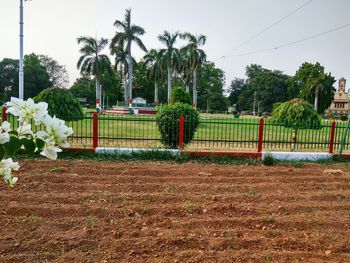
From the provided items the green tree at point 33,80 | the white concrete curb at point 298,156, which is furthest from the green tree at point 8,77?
the white concrete curb at point 298,156

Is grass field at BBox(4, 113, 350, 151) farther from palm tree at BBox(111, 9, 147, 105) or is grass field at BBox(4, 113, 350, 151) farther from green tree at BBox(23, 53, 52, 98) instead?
green tree at BBox(23, 53, 52, 98)

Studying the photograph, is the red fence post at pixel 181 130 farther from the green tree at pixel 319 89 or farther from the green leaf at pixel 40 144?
the green tree at pixel 319 89

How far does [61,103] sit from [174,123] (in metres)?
3.54

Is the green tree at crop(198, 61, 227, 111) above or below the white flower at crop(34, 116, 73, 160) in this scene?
above

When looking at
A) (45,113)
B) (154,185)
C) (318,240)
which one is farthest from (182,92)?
(45,113)

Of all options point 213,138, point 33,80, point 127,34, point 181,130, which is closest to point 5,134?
point 181,130

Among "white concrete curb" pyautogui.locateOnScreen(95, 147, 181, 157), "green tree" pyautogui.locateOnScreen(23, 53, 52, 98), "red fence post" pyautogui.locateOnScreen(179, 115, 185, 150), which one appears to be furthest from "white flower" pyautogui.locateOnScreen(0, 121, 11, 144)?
"green tree" pyautogui.locateOnScreen(23, 53, 52, 98)

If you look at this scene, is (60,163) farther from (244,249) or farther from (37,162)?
(244,249)

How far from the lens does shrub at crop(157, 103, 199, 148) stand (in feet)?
29.7

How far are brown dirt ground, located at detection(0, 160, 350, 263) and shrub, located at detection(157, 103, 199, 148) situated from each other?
7.94ft

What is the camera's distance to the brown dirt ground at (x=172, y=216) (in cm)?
328

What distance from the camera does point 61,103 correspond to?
9500mm

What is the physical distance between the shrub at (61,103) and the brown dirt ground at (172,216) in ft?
9.54

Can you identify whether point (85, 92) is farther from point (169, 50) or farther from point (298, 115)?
point (298, 115)
